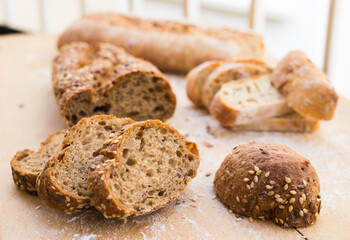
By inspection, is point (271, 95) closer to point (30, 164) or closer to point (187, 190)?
point (187, 190)

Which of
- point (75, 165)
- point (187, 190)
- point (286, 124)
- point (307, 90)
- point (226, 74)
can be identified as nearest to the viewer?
point (75, 165)

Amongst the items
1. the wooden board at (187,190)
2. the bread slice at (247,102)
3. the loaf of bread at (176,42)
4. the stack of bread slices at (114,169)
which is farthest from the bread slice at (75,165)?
the loaf of bread at (176,42)

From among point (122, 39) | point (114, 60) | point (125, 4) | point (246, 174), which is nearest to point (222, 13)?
point (125, 4)

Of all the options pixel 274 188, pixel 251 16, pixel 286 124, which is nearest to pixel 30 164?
pixel 274 188

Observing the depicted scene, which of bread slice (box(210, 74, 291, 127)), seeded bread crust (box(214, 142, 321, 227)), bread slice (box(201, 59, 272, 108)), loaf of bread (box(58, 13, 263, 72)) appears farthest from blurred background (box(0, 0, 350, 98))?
seeded bread crust (box(214, 142, 321, 227))

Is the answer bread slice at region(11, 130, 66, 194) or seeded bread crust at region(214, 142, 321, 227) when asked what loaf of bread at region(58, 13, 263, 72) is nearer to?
bread slice at region(11, 130, 66, 194)

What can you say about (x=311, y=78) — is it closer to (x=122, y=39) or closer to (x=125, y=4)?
(x=122, y=39)
